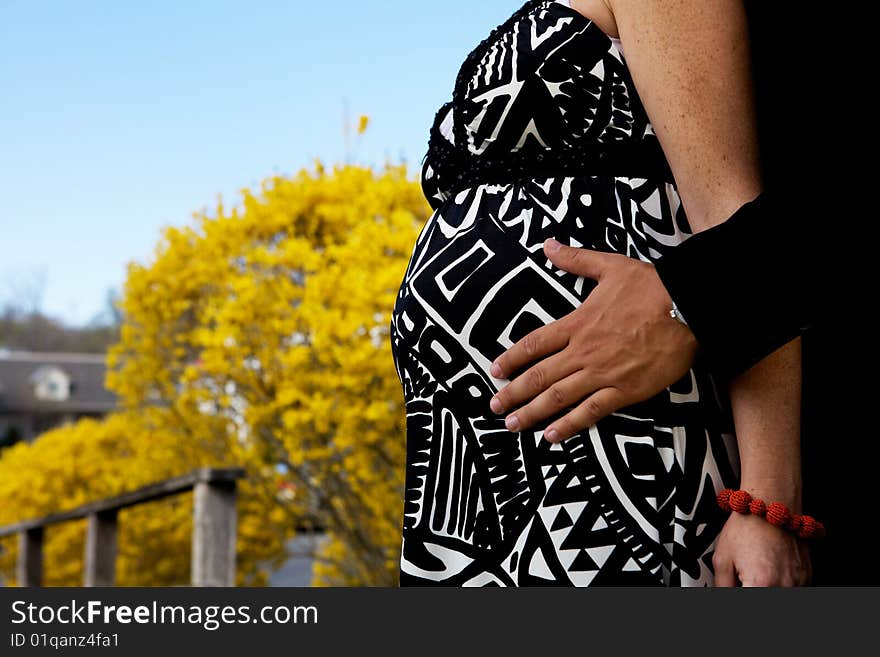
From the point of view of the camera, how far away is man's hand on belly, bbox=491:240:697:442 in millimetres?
994

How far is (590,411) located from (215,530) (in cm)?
338

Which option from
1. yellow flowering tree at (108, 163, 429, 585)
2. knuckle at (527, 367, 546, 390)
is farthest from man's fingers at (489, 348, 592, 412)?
yellow flowering tree at (108, 163, 429, 585)

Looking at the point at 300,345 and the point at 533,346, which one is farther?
the point at 300,345

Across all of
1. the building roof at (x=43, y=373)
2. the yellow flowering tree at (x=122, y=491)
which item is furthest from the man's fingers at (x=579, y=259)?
the building roof at (x=43, y=373)

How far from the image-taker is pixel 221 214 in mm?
5281

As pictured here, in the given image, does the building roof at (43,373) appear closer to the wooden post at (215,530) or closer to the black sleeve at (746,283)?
the wooden post at (215,530)

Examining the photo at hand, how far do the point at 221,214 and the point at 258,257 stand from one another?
0.68 metres

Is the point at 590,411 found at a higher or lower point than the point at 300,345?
lower

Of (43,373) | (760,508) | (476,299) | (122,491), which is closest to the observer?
(760,508)

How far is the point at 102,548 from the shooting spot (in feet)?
17.6

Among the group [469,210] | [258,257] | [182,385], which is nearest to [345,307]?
[258,257]

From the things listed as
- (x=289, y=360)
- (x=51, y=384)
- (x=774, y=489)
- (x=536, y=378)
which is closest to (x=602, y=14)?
(x=536, y=378)

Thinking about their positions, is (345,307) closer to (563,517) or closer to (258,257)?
(258,257)

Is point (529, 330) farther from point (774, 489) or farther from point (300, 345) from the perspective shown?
point (300, 345)
